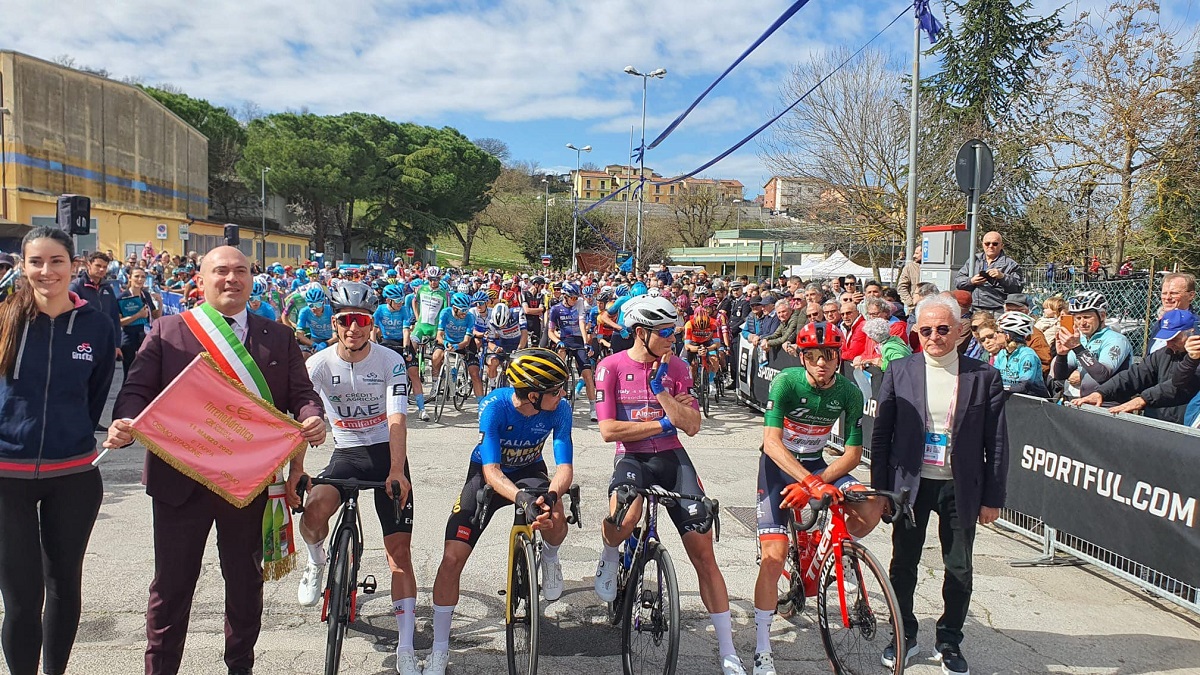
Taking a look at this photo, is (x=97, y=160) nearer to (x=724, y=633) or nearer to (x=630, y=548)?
(x=630, y=548)

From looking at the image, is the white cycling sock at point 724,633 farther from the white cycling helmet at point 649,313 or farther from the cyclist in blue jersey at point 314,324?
the cyclist in blue jersey at point 314,324

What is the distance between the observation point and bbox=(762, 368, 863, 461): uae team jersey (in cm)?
458

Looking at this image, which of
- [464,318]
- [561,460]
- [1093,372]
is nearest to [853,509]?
[561,460]

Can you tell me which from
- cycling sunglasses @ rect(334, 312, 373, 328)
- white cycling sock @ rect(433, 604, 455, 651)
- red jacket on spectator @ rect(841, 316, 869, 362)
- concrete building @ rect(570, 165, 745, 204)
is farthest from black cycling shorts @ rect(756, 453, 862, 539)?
concrete building @ rect(570, 165, 745, 204)

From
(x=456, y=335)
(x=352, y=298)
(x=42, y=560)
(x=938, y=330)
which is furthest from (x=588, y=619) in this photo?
(x=456, y=335)

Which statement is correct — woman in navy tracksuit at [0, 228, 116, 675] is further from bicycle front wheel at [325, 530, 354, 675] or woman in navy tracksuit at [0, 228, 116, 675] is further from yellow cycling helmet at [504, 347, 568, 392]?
yellow cycling helmet at [504, 347, 568, 392]

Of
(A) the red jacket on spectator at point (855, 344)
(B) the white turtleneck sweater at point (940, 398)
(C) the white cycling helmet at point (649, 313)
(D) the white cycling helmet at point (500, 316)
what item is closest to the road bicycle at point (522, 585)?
(C) the white cycling helmet at point (649, 313)

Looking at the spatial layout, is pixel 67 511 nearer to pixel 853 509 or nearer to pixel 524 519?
pixel 524 519

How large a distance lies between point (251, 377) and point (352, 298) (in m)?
1.06

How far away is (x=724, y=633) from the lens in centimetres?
425

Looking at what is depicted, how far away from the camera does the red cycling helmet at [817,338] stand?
4477 millimetres

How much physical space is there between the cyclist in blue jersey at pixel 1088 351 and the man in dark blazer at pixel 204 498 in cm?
623

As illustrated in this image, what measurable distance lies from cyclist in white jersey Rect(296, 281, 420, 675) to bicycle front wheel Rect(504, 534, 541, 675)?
607mm

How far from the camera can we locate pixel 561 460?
437 cm
